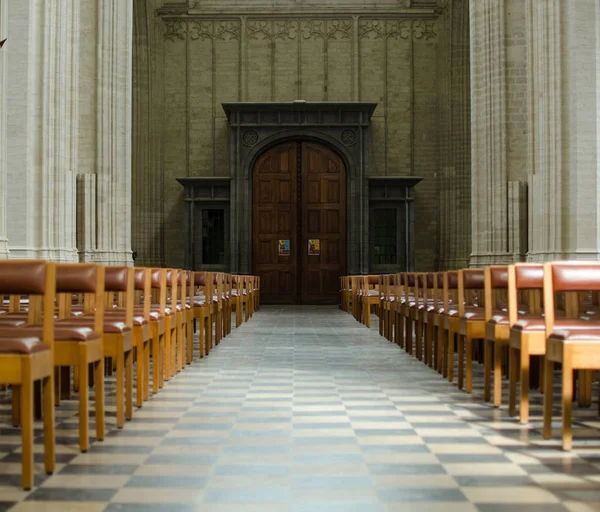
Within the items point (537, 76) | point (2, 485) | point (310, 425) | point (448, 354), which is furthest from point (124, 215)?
point (2, 485)

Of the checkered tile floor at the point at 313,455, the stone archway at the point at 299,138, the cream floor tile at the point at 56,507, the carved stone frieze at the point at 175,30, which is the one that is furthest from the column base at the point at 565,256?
the carved stone frieze at the point at 175,30

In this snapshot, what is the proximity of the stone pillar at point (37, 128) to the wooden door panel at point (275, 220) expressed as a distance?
13.0 metres

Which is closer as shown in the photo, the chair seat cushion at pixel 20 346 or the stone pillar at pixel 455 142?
the chair seat cushion at pixel 20 346

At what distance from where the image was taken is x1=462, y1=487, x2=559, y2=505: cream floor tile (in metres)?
3.69

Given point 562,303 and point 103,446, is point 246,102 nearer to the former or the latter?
point 562,303

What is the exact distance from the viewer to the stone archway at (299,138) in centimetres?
2362

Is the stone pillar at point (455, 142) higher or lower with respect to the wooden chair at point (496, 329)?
higher

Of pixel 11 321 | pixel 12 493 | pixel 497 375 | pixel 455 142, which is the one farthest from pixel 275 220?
pixel 12 493

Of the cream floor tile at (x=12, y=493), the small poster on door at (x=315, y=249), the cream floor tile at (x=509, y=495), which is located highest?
the small poster on door at (x=315, y=249)

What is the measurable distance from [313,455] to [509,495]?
118 centimetres

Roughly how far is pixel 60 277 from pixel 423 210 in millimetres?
21571

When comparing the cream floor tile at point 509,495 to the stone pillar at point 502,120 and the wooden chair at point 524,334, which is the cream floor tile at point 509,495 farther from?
the stone pillar at point 502,120

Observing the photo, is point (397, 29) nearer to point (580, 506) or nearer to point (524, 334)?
point (524, 334)

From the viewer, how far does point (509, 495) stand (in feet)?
12.4
